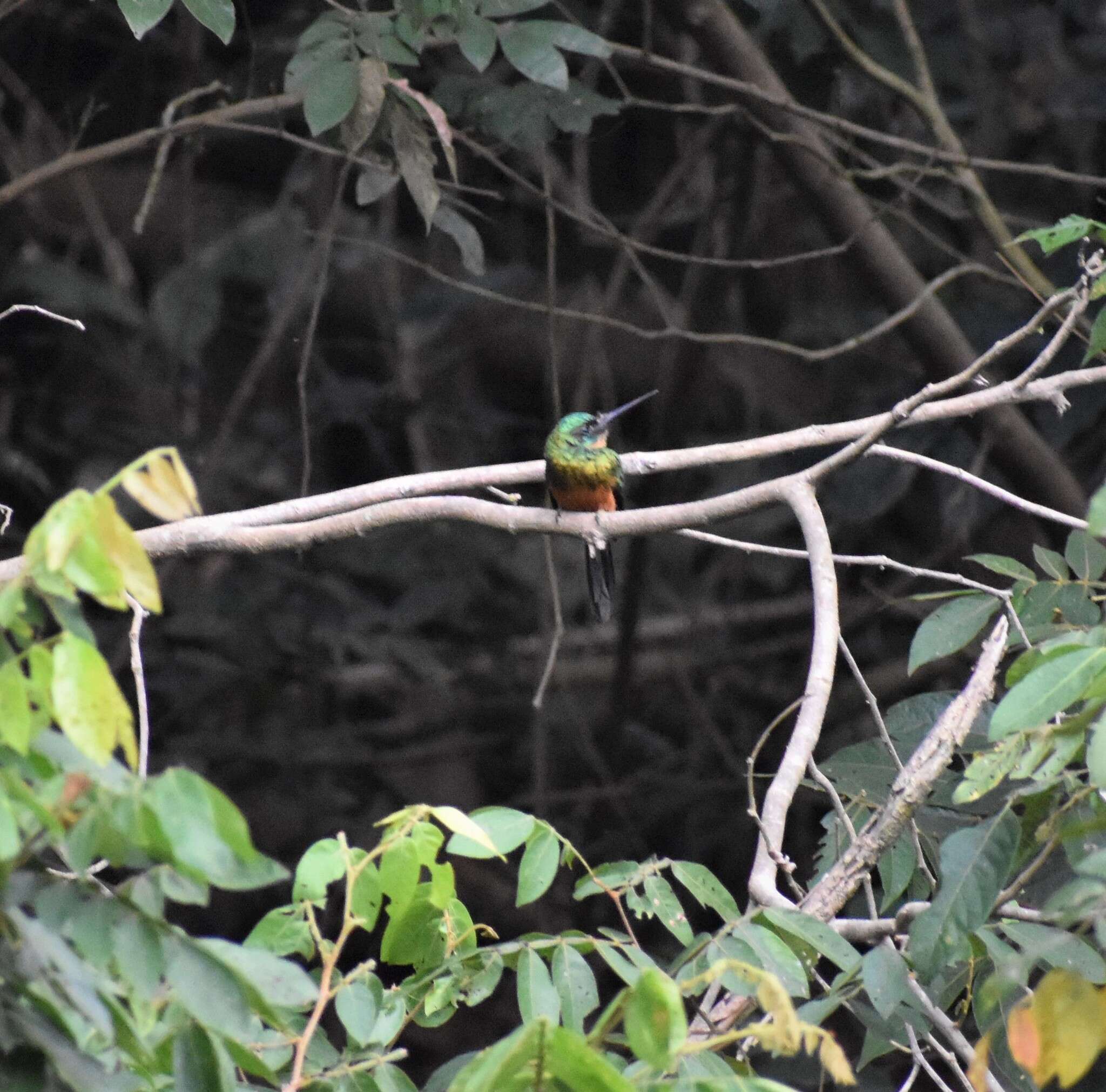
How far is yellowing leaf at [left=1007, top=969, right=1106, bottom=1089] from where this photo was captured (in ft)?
3.08

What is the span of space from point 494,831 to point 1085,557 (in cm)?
74

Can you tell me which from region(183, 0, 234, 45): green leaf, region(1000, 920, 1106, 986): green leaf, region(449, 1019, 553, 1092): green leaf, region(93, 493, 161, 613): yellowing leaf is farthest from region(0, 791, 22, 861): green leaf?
region(183, 0, 234, 45): green leaf

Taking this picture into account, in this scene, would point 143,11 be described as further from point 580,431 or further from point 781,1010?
point 781,1010

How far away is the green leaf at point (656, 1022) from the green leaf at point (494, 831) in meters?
0.30

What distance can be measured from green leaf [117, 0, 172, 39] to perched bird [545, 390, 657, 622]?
113 centimetres

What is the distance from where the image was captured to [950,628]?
5.32ft

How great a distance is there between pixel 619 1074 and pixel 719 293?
3031mm

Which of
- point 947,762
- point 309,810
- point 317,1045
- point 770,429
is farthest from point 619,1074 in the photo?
point 770,429

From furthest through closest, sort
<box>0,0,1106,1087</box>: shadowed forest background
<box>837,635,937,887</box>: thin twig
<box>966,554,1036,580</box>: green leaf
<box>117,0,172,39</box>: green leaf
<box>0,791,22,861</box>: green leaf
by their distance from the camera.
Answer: <box>0,0,1106,1087</box>: shadowed forest background
<box>117,0,172,39</box>: green leaf
<box>966,554,1036,580</box>: green leaf
<box>837,635,937,887</box>: thin twig
<box>0,791,22,861</box>: green leaf

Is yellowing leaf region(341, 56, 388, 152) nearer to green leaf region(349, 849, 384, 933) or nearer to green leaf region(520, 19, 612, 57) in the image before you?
green leaf region(520, 19, 612, 57)

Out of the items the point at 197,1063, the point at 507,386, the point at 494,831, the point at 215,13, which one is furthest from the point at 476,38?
the point at 507,386

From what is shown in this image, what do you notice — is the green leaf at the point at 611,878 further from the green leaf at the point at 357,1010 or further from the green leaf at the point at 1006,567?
the green leaf at the point at 1006,567

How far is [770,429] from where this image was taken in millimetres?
4250

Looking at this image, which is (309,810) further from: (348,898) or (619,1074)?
(619,1074)
